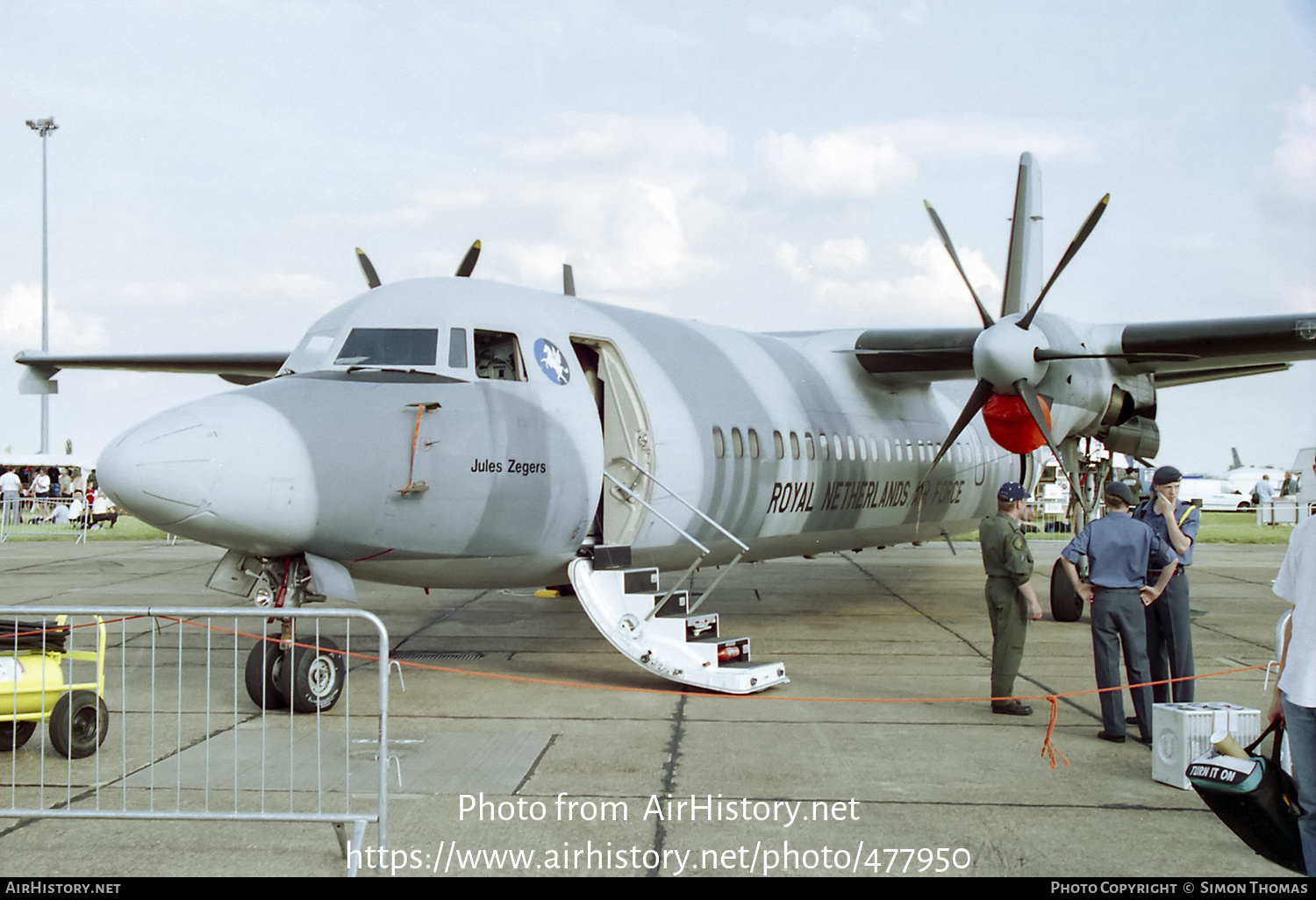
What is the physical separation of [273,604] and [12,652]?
1.59 m

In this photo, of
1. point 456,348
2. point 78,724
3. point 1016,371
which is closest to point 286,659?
point 78,724

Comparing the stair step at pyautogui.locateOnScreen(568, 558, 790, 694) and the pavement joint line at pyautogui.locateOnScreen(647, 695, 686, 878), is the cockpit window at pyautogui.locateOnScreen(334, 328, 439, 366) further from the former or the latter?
the pavement joint line at pyautogui.locateOnScreen(647, 695, 686, 878)

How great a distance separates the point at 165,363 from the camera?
15.9 meters

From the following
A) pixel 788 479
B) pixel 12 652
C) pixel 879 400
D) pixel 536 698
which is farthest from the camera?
pixel 879 400

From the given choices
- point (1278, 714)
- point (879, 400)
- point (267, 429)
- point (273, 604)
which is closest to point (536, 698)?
point (273, 604)

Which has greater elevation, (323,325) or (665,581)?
(323,325)

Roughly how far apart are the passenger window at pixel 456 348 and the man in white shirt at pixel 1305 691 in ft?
18.8

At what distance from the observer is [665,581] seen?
15.9 meters

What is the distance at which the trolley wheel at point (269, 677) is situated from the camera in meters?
7.69

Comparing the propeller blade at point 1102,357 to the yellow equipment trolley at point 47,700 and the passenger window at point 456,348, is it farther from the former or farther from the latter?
the yellow equipment trolley at point 47,700

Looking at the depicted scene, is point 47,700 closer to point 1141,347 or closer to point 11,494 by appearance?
point 1141,347

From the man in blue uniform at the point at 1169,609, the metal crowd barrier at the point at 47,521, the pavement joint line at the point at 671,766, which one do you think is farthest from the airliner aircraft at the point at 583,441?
the metal crowd barrier at the point at 47,521

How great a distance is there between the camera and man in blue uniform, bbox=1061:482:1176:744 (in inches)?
283
